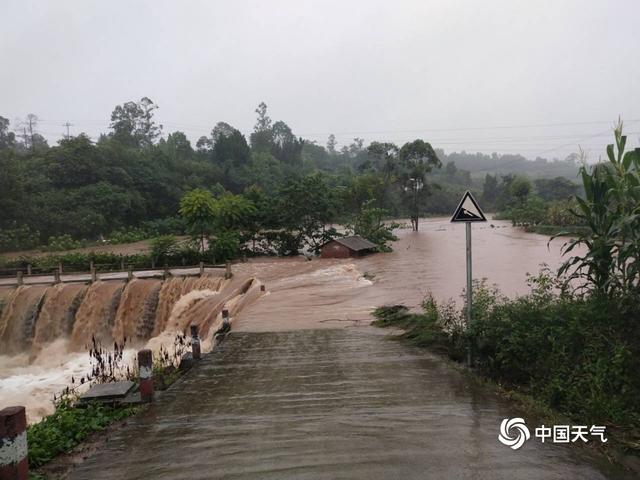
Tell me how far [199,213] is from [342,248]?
855cm

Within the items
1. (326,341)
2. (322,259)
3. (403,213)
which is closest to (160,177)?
(322,259)

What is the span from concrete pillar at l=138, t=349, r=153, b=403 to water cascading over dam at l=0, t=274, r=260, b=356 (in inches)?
421

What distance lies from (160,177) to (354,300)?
4197 centimetres

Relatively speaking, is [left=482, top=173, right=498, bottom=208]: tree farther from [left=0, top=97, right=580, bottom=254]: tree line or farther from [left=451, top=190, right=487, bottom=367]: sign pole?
[left=451, top=190, right=487, bottom=367]: sign pole

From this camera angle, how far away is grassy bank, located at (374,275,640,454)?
4.35 m

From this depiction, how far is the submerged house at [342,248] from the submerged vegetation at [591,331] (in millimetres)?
21651

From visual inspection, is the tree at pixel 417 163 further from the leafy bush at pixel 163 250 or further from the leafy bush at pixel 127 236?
the leafy bush at pixel 163 250

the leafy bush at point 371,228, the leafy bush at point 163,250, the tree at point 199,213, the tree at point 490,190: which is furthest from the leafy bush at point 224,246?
the tree at point 490,190

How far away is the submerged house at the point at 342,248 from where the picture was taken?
1129 inches

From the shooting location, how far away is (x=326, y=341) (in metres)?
8.95

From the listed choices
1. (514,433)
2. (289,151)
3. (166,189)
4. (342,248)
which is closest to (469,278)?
(514,433)

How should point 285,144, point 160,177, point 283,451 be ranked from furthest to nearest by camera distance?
point 285,144 < point 160,177 < point 283,451

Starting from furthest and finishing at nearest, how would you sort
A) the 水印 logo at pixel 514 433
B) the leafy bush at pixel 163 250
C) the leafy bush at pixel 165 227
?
the leafy bush at pixel 165 227 < the leafy bush at pixel 163 250 < the 水印 logo at pixel 514 433

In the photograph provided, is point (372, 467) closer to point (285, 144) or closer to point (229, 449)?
point (229, 449)
